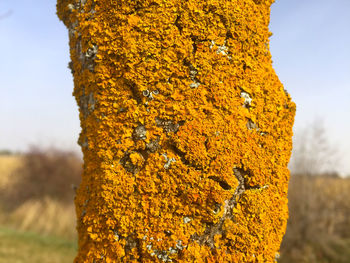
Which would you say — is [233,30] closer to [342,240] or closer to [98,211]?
[98,211]

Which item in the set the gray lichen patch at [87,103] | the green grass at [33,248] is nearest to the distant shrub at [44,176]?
the green grass at [33,248]

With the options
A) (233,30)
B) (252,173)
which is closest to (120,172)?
(252,173)

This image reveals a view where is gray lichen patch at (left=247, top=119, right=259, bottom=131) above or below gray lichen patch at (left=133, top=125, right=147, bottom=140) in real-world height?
above

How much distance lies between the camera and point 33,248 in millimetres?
9672

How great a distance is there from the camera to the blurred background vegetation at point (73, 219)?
9.19m

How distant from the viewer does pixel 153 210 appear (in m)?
1.48

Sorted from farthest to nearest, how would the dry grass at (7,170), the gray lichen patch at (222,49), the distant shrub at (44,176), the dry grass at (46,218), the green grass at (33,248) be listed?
1. the dry grass at (7,170)
2. the distant shrub at (44,176)
3. the dry grass at (46,218)
4. the green grass at (33,248)
5. the gray lichen patch at (222,49)

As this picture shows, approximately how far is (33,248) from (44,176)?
6412mm

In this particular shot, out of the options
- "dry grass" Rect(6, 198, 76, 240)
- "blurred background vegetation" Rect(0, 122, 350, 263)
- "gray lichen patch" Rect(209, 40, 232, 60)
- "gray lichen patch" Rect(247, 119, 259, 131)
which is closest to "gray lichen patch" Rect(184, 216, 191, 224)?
"gray lichen patch" Rect(247, 119, 259, 131)

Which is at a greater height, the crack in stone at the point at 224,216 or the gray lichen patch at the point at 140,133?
the gray lichen patch at the point at 140,133

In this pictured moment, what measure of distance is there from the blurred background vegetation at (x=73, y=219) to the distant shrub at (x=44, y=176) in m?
0.05

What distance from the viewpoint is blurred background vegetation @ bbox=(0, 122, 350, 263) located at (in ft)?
30.1

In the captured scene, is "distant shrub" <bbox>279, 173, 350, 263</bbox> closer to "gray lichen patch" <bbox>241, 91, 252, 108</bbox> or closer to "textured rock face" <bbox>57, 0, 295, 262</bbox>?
"textured rock face" <bbox>57, 0, 295, 262</bbox>

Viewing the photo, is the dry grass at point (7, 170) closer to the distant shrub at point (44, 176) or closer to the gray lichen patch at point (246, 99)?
the distant shrub at point (44, 176)
